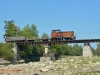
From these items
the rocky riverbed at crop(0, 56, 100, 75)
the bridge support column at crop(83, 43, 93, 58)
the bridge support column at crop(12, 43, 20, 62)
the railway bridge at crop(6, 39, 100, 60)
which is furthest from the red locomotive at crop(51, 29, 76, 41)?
the rocky riverbed at crop(0, 56, 100, 75)

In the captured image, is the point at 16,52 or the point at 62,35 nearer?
the point at 62,35

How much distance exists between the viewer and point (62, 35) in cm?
8431

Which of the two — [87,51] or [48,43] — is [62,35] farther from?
[87,51]

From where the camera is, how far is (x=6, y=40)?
3595 inches

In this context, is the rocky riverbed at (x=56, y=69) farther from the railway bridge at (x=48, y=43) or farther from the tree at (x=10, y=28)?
the tree at (x=10, y=28)

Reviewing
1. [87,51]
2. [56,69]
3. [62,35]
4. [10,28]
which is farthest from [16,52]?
[56,69]

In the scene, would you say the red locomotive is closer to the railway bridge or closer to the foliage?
the railway bridge

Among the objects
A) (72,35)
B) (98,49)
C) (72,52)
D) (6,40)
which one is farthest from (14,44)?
(98,49)

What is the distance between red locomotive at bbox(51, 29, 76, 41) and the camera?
275ft

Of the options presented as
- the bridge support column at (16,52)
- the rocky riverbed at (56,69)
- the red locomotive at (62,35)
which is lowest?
the rocky riverbed at (56,69)

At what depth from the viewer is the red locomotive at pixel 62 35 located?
83.7m

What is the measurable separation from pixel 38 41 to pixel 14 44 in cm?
827

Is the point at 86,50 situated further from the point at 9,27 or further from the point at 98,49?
the point at 98,49

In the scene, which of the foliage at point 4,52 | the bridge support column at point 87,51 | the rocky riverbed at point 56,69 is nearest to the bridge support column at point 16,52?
the foliage at point 4,52
